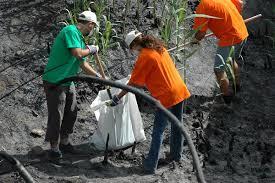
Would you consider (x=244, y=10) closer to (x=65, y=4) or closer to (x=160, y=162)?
(x=65, y=4)

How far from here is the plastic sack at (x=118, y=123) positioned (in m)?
5.39

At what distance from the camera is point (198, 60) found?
6.96 meters

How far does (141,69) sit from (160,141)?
2.27 feet

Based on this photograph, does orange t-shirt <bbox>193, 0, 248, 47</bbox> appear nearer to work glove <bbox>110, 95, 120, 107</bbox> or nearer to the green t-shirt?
work glove <bbox>110, 95, 120, 107</bbox>

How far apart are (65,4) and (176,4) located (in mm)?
1336

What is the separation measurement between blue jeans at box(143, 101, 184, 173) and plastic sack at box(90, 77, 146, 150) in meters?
0.33

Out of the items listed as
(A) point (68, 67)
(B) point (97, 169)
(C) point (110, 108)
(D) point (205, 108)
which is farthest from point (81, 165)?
(D) point (205, 108)

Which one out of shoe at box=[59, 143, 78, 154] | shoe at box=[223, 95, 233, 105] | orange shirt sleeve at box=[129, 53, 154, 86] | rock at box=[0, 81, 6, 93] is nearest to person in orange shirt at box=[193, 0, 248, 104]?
shoe at box=[223, 95, 233, 105]

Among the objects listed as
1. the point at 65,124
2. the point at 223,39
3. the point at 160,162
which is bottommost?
the point at 160,162

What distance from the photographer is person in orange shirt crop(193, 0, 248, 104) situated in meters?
5.91

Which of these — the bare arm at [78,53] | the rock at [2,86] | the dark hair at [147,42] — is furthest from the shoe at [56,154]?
the dark hair at [147,42]

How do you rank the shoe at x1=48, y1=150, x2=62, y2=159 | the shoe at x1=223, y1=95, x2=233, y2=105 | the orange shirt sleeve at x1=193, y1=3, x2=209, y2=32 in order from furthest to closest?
the shoe at x1=223, y1=95, x2=233, y2=105, the orange shirt sleeve at x1=193, y1=3, x2=209, y2=32, the shoe at x1=48, y1=150, x2=62, y2=159

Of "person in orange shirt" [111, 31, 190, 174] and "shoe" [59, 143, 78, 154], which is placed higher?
"person in orange shirt" [111, 31, 190, 174]

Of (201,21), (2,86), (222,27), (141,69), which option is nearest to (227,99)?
(222,27)
